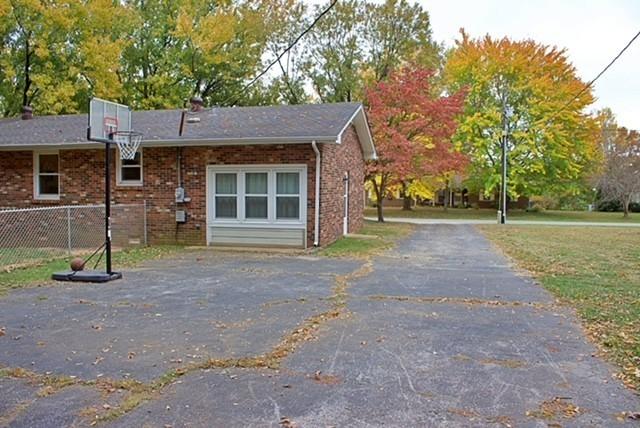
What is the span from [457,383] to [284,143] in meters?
9.14

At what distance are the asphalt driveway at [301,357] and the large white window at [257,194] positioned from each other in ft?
15.3

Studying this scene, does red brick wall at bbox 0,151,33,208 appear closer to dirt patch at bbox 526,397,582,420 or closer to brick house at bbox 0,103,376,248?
brick house at bbox 0,103,376,248

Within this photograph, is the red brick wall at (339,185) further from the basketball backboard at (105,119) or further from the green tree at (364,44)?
the green tree at (364,44)

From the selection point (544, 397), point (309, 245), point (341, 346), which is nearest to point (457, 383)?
point (544, 397)

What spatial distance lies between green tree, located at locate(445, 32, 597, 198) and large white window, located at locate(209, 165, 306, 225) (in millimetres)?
21142

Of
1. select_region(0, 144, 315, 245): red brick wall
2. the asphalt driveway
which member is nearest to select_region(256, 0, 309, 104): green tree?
select_region(0, 144, 315, 245): red brick wall

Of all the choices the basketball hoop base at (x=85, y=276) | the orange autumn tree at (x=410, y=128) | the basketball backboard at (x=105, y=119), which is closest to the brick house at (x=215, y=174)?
the basketball backboard at (x=105, y=119)

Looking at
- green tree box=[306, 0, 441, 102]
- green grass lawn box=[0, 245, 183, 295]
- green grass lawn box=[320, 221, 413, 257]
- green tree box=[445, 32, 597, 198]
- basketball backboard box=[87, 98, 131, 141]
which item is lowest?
green grass lawn box=[0, 245, 183, 295]

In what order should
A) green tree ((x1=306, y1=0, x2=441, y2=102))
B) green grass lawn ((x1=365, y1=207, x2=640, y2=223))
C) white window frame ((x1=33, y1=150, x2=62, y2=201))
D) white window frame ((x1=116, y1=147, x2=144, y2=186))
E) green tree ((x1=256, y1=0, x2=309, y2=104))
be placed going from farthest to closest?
green grass lawn ((x1=365, y1=207, x2=640, y2=223)) → green tree ((x1=306, y1=0, x2=441, y2=102)) → green tree ((x1=256, y1=0, x2=309, y2=104)) → white window frame ((x1=33, y1=150, x2=62, y2=201)) → white window frame ((x1=116, y1=147, x2=144, y2=186))

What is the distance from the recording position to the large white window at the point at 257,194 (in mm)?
12707

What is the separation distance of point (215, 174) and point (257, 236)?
194 cm

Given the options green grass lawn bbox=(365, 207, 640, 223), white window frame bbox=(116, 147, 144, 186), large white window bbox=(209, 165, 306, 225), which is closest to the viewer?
large white window bbox=(209, 165, 306, 225)

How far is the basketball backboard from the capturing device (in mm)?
8048

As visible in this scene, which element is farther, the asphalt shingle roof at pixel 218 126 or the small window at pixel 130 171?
the small window at pixel 130 171
